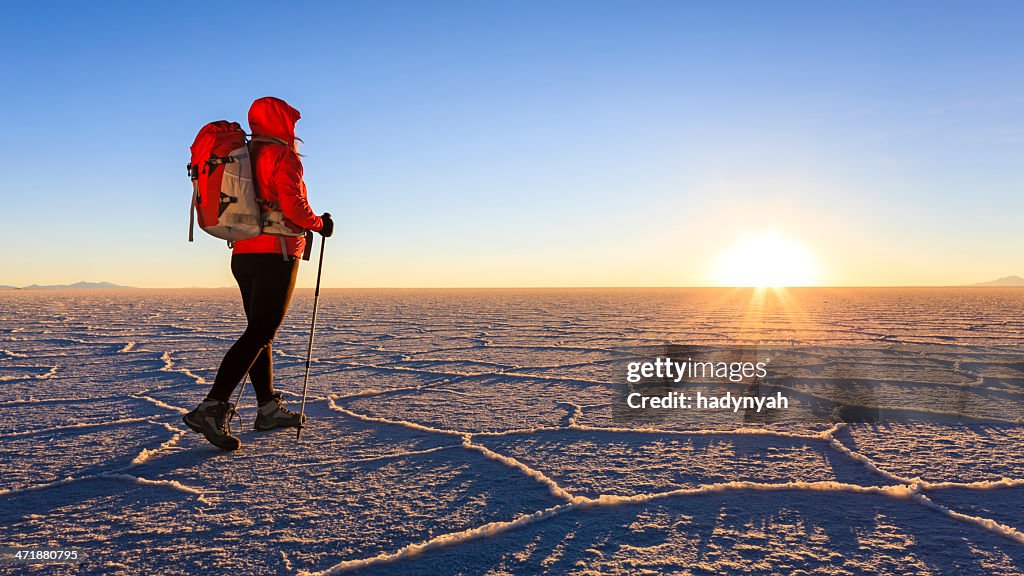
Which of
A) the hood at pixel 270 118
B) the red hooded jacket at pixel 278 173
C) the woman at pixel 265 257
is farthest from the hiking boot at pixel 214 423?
the hood at pixel 270 118

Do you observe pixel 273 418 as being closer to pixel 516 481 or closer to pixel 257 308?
pixel 257 308

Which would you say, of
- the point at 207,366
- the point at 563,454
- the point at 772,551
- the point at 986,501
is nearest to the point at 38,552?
the point at 563,454

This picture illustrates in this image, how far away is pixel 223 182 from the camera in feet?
7.51

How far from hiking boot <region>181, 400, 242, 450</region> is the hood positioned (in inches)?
41.0

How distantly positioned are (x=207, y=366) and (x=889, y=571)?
4747 millimetres

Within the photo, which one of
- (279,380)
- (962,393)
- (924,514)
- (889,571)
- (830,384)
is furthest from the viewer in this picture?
(279,380)

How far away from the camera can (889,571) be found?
1422mm

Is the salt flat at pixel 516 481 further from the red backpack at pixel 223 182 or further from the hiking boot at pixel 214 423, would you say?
the red backpack at pixel 223 182

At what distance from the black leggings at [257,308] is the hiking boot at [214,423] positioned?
0.12 ft

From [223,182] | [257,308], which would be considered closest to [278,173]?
[223,182]

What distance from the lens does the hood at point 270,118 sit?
2451mm

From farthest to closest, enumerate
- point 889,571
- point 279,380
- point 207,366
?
point 207,366 < point 279,380 < point 889,571

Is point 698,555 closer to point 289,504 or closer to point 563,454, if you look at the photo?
point 563,454

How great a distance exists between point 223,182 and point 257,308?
0.49 m
